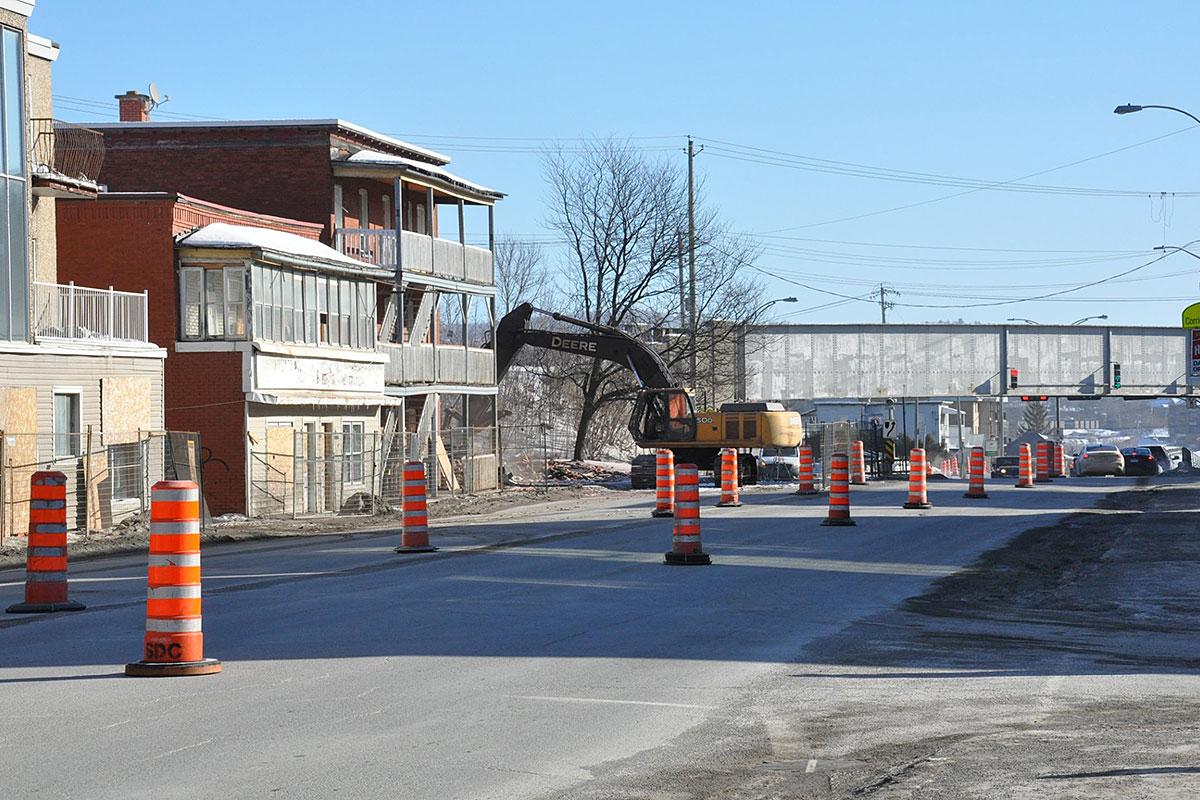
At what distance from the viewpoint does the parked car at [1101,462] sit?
62000mm

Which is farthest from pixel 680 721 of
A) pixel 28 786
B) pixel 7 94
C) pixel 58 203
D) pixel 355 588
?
pixel 58 203

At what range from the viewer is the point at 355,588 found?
56.0 ft

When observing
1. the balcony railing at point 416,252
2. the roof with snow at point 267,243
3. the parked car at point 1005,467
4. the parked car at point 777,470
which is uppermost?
the balcony railing at point 416,252

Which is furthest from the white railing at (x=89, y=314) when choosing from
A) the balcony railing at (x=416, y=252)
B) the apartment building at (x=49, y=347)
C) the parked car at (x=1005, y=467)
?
the parked car at (x=1005, y=467)

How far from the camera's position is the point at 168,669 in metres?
10.7

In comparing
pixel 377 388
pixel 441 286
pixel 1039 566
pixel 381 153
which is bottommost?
pixel 1039 566

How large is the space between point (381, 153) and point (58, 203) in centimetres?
1425

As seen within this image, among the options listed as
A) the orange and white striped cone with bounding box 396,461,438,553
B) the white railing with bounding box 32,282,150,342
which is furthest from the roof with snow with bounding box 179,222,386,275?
the orange and white striped cone with bounding box 396,461,438,553

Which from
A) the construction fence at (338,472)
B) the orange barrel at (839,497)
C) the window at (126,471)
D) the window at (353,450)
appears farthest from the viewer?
the window at (353,450)

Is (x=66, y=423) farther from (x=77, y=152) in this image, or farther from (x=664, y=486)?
(x=664, y=486)

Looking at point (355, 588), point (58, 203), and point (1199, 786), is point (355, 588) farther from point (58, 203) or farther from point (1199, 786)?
point (58, 203)

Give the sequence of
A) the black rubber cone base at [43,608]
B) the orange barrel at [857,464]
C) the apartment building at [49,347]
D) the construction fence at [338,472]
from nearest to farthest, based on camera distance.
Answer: the black rubber cone base at [43,608], the apartment building at [49,347], the construction fence at [338,472], the orange barrel at [857,464]

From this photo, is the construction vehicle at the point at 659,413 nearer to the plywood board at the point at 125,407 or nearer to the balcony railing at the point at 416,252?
the balcony railing at the point at 416,252

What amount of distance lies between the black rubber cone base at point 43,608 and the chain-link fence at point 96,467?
13899 millimetres
